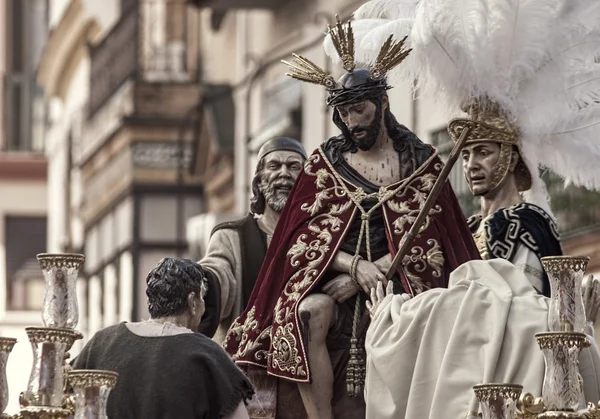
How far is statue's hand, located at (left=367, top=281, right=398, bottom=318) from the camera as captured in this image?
535 inches

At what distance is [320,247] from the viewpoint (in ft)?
46.0

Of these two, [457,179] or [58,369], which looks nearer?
[58,369]

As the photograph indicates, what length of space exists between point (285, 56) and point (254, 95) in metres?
2.29

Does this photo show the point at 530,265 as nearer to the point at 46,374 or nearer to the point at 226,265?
the point at 226,265

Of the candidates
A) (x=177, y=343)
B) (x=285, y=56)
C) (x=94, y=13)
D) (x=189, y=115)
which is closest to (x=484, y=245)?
(x=177, y=343)

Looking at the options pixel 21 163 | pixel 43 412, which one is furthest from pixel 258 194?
pixel 21 163

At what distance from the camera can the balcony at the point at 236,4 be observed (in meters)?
30.8

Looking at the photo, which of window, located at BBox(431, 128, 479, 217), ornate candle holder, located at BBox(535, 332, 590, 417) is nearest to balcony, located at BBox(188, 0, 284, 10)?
window, located at BBox(431, 128, 479, 217)

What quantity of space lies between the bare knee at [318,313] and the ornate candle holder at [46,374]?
6.39 ft

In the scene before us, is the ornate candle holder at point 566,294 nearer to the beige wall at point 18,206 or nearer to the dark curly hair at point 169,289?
the dark curly hair at point 169,289

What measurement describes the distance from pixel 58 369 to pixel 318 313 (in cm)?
203

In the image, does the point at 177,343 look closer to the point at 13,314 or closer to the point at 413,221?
the point at 413,221

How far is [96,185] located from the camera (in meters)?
37.5

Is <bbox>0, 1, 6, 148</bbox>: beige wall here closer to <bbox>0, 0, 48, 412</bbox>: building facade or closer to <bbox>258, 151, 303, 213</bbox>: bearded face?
<bbox>0, 0, 48, 412</bbox>: building facade
